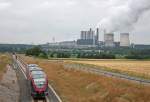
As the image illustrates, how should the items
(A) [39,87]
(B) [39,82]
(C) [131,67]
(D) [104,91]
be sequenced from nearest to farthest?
(A) [39,87] → (B) [39,82] → (D) [104,91] → (C) [131,67]

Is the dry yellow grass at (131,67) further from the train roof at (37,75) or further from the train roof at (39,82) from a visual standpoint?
the train roof at (39,82)

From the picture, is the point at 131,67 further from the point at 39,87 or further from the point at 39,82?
the point at 39,87

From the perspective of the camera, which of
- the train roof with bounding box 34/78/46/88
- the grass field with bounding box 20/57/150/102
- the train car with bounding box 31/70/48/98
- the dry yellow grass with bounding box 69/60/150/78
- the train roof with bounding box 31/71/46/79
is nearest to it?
the grass field with bounding box 20/57/150/102

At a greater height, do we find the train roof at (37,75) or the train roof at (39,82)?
the train roof at (37,75)

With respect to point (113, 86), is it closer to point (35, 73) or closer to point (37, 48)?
point (35, 73)

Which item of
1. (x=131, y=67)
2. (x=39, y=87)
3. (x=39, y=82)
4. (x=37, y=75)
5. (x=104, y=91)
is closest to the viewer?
(x=39, y=87)

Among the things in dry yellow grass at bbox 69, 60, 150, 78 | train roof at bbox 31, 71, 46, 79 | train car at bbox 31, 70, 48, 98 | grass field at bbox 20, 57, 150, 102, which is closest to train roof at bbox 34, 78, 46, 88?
train car at bbox 31, 70, 48, 98

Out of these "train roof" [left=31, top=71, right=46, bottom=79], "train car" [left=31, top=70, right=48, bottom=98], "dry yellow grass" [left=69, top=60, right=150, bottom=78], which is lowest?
"dry yellow grass" [left=69, top=60, right=150, bottom=78]

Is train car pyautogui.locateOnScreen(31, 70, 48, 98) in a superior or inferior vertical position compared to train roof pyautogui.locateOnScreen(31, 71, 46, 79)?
inferior

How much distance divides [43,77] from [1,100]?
19.4ft

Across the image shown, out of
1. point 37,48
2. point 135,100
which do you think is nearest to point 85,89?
point 135,100

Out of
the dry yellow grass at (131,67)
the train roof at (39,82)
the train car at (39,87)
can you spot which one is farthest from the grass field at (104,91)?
the dry yellow grass at (131,67)

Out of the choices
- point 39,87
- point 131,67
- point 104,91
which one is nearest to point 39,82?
point 39,87

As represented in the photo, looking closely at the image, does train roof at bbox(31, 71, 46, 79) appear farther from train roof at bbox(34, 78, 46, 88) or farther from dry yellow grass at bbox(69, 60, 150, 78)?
dry yellow grass at bbox(69, 60, 150, 78)
